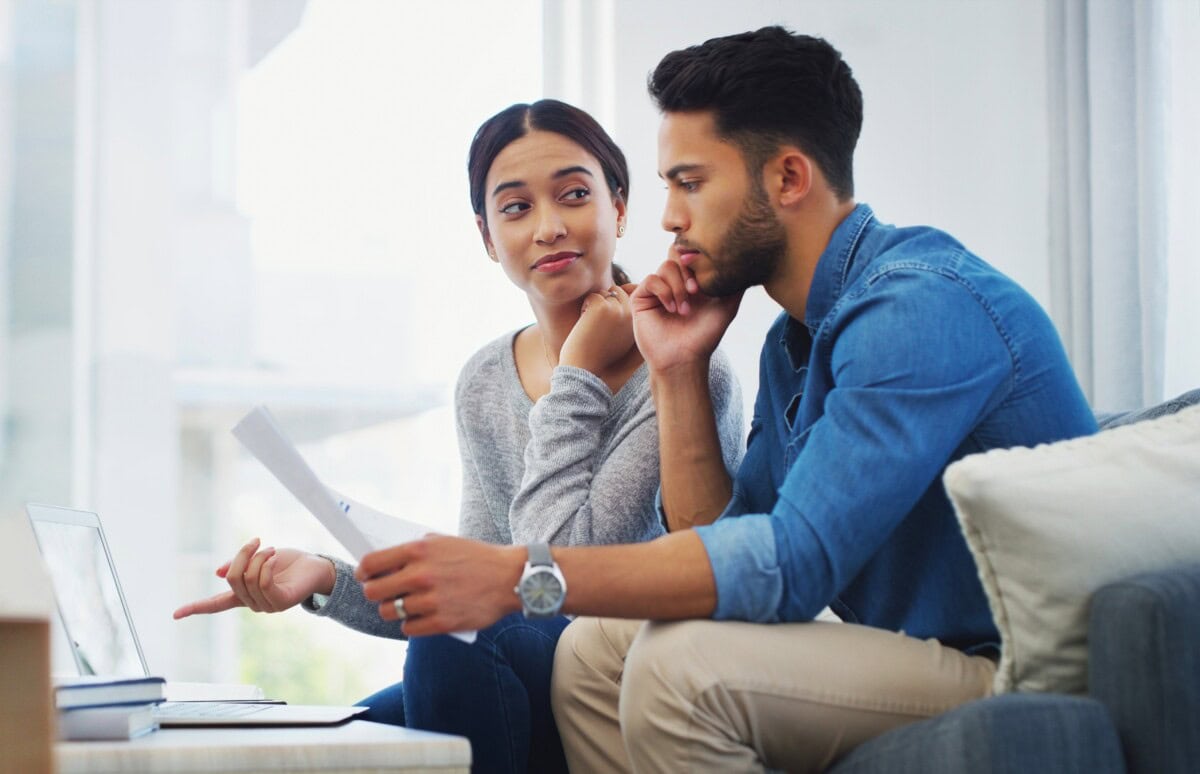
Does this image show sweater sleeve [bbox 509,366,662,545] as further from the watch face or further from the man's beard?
the watch face

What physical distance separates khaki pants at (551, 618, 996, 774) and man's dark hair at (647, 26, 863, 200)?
0.62m

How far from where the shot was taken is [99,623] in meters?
1.37

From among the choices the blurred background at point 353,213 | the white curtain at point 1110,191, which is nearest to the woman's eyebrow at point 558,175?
the blurred background at point 353,213

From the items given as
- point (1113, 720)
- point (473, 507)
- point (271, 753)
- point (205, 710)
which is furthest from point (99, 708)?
point (473, 507)

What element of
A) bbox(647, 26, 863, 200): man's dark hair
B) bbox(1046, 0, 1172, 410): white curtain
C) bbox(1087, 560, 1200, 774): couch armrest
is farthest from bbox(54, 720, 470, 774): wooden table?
bbox(1046, 0, 1172, 410): white curtain

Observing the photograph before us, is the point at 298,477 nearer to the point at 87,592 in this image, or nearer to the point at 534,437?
the point at 87,592

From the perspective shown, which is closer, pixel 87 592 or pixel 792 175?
pixel 87 592

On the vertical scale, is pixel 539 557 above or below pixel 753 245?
below

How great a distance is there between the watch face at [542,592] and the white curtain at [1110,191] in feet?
7.34

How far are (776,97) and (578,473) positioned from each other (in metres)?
0.59

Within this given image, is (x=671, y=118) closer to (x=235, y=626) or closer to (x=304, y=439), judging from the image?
(x=304, y=439)

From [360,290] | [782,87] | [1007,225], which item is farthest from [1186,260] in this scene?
[360,290]

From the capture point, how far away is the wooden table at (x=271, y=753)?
3.36 feet

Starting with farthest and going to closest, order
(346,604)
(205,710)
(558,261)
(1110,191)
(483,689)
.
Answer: (1110,191), (558,261), (346,604), (483,689), (205,710)
